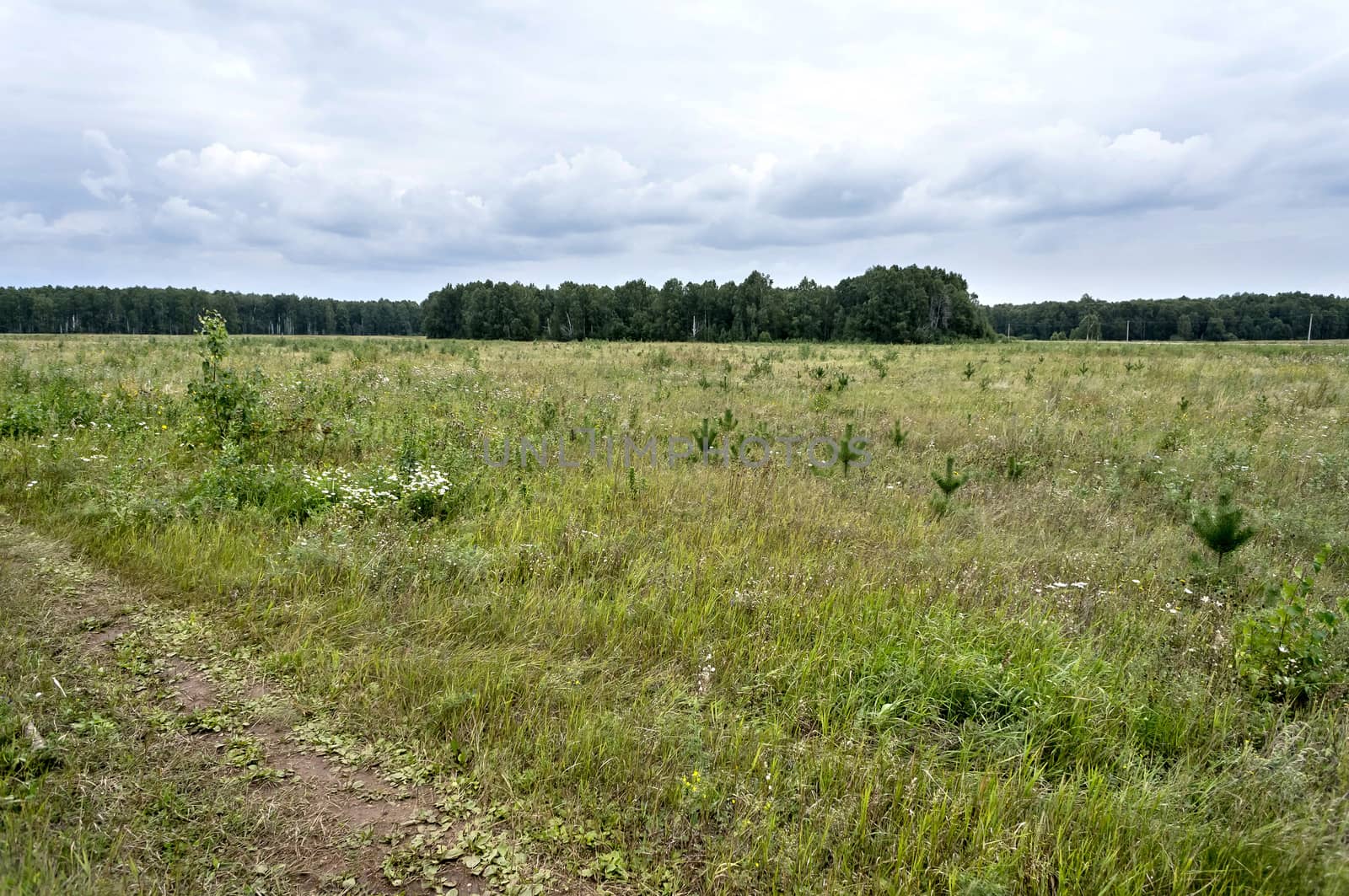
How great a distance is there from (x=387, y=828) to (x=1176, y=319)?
114 metres

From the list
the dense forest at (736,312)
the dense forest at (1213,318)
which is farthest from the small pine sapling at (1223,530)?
the dense forest at (1213,318)

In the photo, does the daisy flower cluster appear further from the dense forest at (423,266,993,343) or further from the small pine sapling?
the dense forest at (423,266,993,343)

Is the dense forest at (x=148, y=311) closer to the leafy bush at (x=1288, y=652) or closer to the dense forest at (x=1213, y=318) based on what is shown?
the leafy bush at (x=1288, y=652)

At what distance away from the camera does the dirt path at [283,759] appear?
8.14ft

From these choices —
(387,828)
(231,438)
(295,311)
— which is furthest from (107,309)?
(387,828)

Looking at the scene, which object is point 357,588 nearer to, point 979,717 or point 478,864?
point 478,864

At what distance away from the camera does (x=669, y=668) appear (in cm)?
387

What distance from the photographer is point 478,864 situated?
8.27 feet

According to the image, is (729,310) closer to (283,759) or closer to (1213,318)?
(1213,318)

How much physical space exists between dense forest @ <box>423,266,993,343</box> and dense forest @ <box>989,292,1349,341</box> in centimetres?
1597

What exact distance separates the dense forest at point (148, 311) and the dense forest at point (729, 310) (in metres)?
30.9

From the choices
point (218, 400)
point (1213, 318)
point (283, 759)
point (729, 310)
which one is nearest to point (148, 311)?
point (729, 310)

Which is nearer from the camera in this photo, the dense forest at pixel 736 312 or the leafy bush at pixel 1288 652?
the leafy bush at pixel 1288 652

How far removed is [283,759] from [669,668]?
6.65 feet
